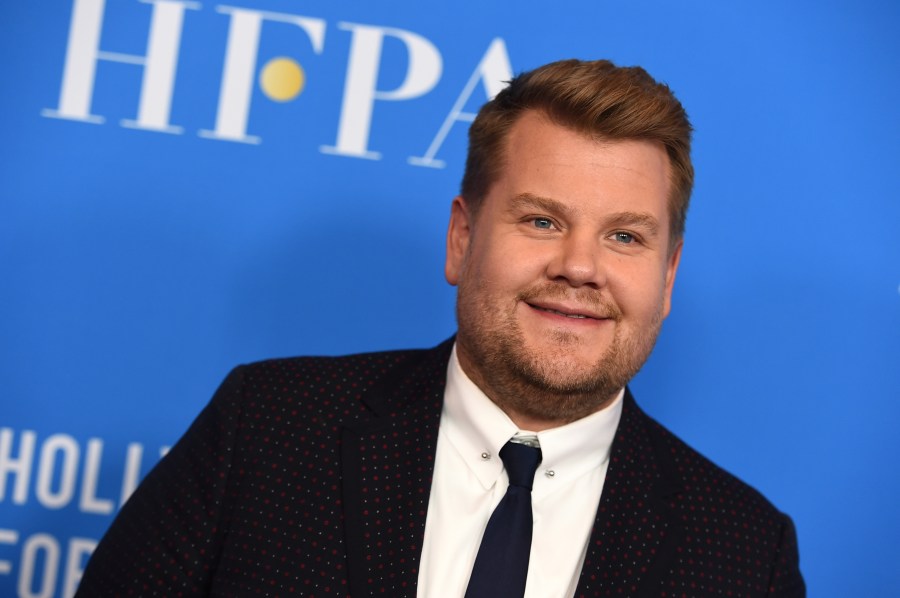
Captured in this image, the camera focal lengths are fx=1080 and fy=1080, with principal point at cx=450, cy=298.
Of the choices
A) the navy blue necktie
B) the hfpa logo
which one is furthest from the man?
the hfpa logo

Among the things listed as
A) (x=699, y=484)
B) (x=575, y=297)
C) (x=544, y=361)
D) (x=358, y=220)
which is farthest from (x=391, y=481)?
(x=358, y=220)

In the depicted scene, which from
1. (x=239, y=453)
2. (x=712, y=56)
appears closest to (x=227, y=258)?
(x=239, y=453)

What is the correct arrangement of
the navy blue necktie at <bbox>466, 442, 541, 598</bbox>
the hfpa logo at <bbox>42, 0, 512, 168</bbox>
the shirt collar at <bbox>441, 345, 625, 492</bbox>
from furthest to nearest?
the hfpa logo at <bbox>42, 0, 512, 168</bbox> → the shirt collar at <bbox>441, 345, 625, 492</bbox> → the navy blue necktie at <bbox>466, 442, 541, 598</bbox>

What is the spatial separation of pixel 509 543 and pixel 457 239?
0.55m

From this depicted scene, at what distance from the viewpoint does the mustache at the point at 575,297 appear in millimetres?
1692

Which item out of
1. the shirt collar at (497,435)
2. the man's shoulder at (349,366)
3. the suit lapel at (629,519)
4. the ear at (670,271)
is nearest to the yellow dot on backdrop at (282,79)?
the man's shoulder at (349,366)

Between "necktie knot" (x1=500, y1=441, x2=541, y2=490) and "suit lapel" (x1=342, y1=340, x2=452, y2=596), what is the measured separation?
0.40ft

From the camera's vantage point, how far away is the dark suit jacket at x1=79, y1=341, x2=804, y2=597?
5.49 ft

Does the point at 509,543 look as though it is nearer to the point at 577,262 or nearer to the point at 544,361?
the point at 544,361

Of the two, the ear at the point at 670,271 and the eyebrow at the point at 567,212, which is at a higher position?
the eyebrow at the point at 567,212

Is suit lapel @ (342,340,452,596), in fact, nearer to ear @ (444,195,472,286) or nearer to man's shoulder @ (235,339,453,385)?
man's shoulder @ (235,339,453,385)

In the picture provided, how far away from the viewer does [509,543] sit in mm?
1675

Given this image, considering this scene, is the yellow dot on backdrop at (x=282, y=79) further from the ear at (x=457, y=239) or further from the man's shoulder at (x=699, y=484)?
the man's shoulder at (x=699, y=484)

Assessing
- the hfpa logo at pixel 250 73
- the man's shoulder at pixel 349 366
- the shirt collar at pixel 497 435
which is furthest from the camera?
the hfpa logo at pixel 250 73
